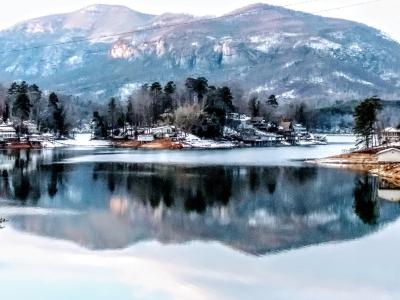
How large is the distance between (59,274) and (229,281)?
15.7 ft

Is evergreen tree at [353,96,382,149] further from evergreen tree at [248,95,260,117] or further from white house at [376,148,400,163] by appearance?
evergreen tree at [248,95,260,117]

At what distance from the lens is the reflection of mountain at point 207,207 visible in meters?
22.7

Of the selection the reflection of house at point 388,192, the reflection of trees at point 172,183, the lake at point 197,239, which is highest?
the reflection of house at point 388,192

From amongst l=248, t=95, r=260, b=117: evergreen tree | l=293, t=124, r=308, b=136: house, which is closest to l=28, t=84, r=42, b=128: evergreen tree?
l=248, t=95, r=260, b=117: evergreen tree

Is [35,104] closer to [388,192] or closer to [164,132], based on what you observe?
[164,132]

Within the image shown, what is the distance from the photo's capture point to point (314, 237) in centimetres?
2245

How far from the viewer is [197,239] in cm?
2192

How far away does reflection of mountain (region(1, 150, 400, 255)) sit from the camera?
22.7 m

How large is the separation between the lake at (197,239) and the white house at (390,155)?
540 inches

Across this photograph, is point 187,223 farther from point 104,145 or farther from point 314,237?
point 104,145

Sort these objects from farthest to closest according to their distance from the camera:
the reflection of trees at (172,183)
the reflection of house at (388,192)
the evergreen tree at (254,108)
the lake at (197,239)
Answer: the evergreen tree at (254,108) → the reflection of house at (388,192) → the reflection of trees at (172,183) → the lake at (197,239)

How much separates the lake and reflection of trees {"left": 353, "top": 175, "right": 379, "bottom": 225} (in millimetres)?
52

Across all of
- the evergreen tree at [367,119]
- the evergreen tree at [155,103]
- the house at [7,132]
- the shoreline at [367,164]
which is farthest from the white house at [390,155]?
the evergreen tree at [155,103]

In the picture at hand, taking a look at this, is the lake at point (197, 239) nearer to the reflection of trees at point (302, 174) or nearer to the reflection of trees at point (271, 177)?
the reflection of trees at point (271, 177)
